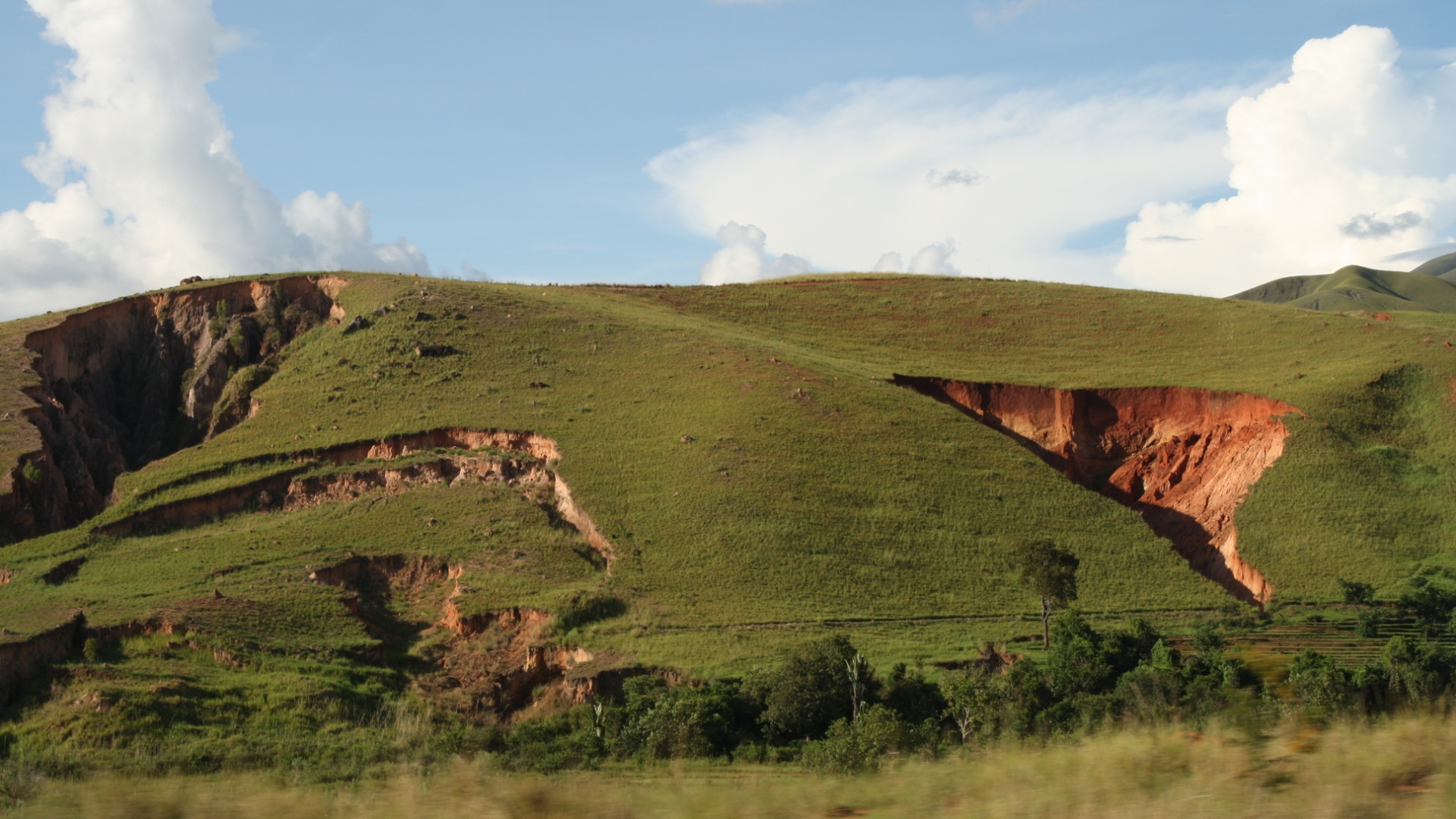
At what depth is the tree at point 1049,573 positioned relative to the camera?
36.8 metres

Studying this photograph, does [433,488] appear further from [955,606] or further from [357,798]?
[357,798]

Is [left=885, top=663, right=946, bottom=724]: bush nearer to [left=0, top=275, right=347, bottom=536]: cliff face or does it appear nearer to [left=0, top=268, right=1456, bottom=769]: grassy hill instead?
[left=0, top=268, right=1456, bottom=769]: grassy hill

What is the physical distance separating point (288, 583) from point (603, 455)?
530 inches

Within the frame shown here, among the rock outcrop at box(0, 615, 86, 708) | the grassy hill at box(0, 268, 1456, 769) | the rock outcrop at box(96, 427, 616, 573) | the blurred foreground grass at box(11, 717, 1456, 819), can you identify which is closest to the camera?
the blurred foreground grass at box(11, 717, 1456, 819)

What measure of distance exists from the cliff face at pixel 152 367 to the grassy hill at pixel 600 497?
0.28 meters

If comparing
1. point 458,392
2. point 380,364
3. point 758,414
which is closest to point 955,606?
point 758,414

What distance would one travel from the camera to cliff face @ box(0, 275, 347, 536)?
52562 millimetres

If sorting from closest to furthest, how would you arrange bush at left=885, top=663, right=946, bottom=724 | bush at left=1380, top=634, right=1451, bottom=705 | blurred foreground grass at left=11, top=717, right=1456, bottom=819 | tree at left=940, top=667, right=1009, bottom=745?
1. blurred foreground grass at left=11, top=717, right=1456, bottom=819
2. tree at left=940, top=667, right=1009, bottom=745
3. bush at left=1380, top=634, right=1451, bottom=705
4. bush at left=885, top=663, right=946, bottom=724

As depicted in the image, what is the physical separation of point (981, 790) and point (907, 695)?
2244cm

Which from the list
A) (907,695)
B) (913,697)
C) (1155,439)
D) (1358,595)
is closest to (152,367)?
(907,695)

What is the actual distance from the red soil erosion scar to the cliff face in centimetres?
3285

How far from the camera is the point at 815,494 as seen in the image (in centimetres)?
4444

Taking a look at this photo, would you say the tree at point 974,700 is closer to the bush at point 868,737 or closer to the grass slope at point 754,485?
the bush at point 868,737

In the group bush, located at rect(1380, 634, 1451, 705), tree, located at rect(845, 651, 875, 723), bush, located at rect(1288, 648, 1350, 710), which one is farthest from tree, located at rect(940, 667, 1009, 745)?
bush, located at rect(1380, 634, 1451, 705)
